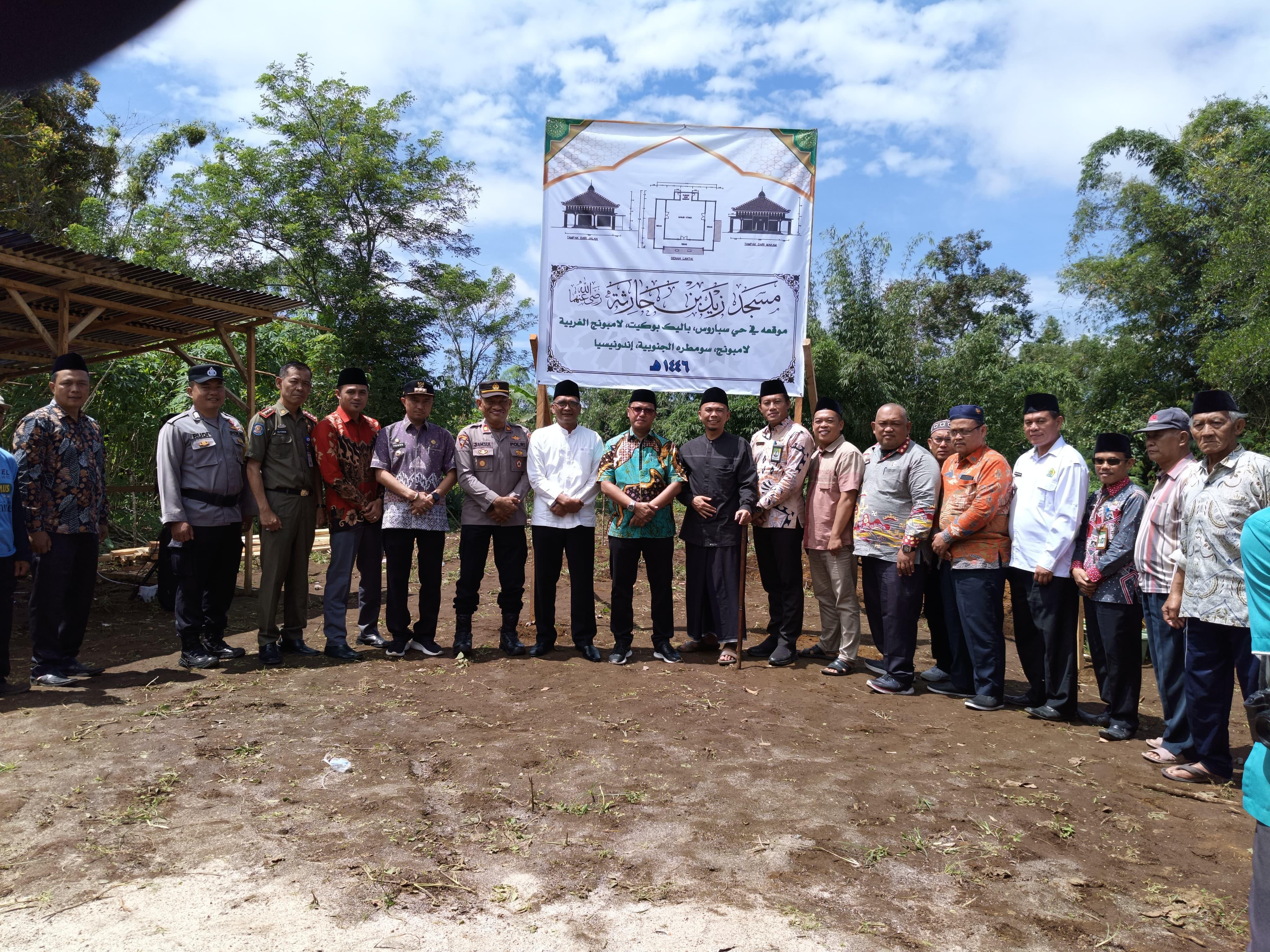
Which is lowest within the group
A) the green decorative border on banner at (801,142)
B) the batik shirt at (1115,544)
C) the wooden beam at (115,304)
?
the batik shirt at (1115,544)

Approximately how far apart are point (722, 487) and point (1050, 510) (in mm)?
2020

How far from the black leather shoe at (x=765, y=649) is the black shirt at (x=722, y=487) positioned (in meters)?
Result: 0.92

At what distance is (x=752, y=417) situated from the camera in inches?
592

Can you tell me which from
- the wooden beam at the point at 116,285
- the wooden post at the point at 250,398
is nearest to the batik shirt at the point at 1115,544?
the wooden post at the point at 250,398

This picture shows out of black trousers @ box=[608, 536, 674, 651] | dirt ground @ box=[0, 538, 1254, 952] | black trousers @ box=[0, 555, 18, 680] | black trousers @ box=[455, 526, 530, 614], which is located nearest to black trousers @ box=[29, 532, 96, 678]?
black trousers @ box=[0, 555, 18, 680]

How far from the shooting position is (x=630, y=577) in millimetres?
5809

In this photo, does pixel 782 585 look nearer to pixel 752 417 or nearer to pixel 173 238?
pixel 752 417

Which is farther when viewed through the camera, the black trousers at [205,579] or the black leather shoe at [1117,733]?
the black trousers at [205,579]

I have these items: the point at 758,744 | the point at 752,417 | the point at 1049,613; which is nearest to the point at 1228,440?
the point at 1049,613

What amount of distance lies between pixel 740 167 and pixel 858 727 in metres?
4.37

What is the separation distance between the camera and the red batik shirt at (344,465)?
5680 mm

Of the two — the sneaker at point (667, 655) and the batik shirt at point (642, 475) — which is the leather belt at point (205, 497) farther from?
the sneaker at point (667, 655)

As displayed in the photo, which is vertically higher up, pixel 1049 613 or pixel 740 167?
pixel 740 167

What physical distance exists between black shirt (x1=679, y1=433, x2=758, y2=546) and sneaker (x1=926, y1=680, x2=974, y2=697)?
1.56 meters
